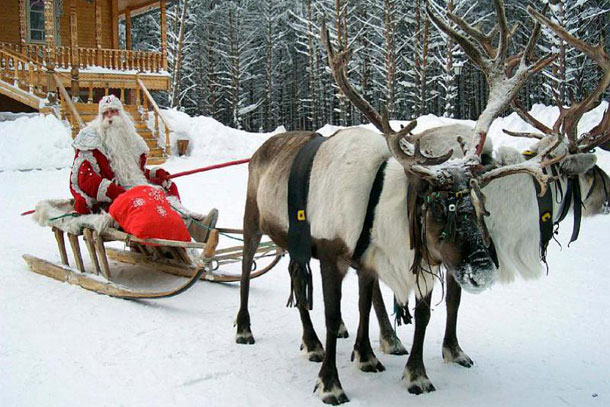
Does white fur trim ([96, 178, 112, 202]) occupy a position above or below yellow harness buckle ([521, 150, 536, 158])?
below

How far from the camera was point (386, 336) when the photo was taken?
444cm

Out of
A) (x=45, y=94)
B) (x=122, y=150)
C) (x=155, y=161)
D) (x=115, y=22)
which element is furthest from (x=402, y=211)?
(x=115, y=22)

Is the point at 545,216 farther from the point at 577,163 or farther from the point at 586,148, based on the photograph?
the point at 586,148

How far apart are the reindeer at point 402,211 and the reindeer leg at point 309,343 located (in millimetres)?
125

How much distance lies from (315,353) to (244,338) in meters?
0.64

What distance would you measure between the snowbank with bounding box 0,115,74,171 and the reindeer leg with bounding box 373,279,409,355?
10.9 meters

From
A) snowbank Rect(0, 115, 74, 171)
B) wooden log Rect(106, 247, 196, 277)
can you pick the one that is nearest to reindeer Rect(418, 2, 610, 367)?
wooden log Rect(106, 247, 196, 277)

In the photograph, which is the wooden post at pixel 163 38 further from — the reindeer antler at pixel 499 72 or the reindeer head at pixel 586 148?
the reindeer antler at pixel 499 72

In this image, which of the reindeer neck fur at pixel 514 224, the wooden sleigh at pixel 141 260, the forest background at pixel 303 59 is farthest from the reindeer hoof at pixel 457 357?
the forest background at pixel 303 59

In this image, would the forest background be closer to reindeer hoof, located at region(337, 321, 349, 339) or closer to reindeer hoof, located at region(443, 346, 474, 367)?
reindeer hoof, located at region(337, 321, 349, 339)

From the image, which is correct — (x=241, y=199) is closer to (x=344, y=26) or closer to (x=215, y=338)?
(x=215, y=338)

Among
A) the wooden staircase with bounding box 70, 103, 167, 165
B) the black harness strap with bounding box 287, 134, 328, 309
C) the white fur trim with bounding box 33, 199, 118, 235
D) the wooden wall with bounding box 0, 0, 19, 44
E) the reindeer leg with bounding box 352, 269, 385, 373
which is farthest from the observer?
the wooden wall with bounding box 0, 0, 19, 44

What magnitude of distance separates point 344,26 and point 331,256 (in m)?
25.3

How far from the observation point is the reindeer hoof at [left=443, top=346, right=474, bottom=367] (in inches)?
163
